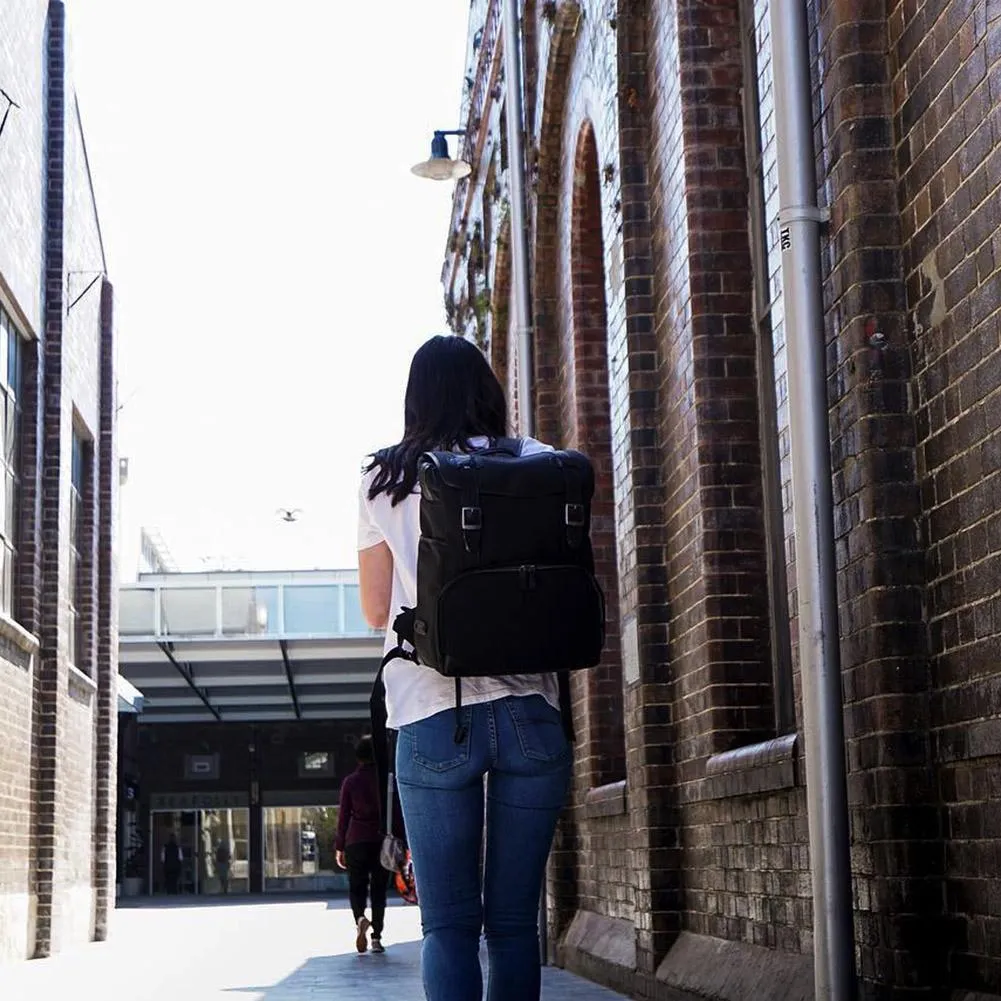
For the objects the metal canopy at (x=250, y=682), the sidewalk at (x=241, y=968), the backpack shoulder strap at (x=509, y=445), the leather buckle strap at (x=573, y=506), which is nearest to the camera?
the leather buckle strap at (x=573, y=506)

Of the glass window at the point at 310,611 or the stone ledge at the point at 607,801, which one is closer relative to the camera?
the stone ledge at the point at 607,801

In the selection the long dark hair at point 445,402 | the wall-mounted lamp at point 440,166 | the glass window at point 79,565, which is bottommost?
the long dark hair at point 445,402

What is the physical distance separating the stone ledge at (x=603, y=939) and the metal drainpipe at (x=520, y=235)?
53cm

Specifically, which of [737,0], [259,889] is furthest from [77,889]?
[259,889]

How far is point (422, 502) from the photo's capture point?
3939mm

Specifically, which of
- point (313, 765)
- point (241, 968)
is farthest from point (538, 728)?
point (313, 765)

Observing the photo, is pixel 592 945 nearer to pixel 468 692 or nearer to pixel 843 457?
pixel 843 457

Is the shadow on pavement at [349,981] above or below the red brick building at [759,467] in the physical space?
below

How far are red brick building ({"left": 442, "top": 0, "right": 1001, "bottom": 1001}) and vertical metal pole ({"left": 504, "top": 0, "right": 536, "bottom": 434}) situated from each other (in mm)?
151

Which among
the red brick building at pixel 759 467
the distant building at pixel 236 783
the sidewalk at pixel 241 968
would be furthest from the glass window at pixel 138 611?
the red brick building at pixel 759 467

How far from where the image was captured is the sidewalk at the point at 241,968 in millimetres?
9719

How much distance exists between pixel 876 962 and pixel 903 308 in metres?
1.77

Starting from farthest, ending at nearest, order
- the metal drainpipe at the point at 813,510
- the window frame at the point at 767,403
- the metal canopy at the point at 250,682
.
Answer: the metal canopy at the point at 250,682
the window frame at the point at 767,403
the metal drainpipe at the point at 813,510

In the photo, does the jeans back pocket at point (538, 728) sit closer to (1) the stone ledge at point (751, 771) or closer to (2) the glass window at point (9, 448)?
(1) the stone ledge at point (751, 771)
